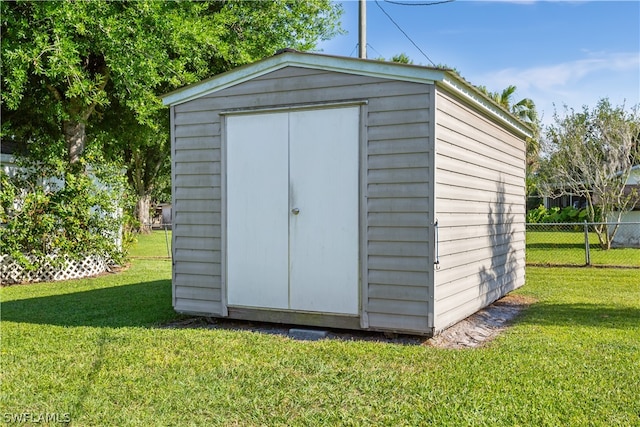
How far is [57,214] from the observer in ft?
31.7

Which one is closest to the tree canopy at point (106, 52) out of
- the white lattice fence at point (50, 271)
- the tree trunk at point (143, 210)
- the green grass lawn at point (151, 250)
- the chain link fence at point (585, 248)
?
the white lattice fence at point (50, 271)

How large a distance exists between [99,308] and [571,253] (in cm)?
1084

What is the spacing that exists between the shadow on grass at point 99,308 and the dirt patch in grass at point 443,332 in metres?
0.53

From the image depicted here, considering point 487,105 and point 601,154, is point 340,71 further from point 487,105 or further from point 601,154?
point 601,154

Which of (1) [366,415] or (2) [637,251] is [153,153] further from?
(1) [366,415]

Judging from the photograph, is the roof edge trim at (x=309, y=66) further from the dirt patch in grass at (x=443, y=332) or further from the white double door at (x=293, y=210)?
the dirt patch in grass at (x=443, y=332)

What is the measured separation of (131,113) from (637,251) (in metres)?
12.3

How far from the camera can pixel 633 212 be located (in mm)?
15391

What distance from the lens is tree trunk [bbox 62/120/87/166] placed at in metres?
10.8

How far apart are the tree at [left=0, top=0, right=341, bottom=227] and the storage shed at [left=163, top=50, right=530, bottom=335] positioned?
415 cm

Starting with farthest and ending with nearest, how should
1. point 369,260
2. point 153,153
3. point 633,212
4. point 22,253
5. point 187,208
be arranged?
point 153,153 → point 633,212 → point 22,253 → point 187,208 → point 369,260

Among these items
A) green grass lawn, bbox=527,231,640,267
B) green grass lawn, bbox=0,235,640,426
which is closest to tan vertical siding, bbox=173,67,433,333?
green grass lawn, bbox=0,235,640,426

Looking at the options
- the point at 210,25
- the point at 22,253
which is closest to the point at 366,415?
the point at 22,253

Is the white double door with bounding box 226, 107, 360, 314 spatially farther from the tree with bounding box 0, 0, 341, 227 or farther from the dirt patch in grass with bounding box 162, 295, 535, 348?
the tree with bounding box 0, 0, 341, 227
